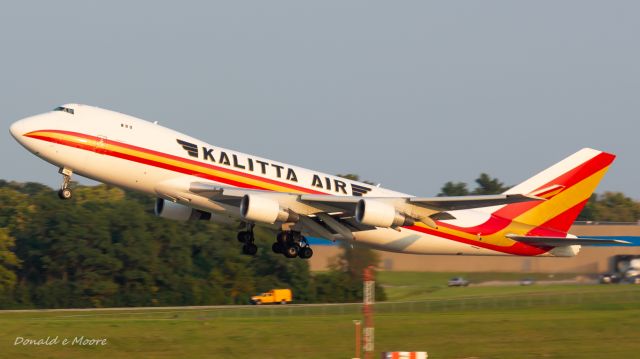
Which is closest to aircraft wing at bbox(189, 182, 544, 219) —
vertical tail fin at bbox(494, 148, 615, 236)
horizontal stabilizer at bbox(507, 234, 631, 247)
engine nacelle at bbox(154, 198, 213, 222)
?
engine nacelle at bbox(154, 198, 213, 222)

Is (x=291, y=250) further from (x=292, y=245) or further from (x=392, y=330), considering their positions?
(x=392, y=330)

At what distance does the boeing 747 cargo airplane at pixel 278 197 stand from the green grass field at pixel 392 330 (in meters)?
4.25

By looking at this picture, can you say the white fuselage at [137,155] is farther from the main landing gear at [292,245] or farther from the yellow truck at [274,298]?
the yellow truck at [274,298]

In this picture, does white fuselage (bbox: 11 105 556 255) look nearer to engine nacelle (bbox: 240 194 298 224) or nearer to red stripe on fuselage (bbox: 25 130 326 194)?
red stripe on fuselage (bbox: 25 130 326 194)

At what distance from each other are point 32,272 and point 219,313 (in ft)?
115

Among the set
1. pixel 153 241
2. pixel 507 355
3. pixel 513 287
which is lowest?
pixel 507 355

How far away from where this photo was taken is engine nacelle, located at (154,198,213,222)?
4384cm

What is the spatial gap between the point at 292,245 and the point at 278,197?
333 cm

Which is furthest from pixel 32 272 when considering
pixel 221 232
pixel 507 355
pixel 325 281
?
pixel 507 355

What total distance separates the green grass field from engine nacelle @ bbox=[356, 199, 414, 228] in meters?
6.68

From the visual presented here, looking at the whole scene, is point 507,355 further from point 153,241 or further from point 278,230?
point 153,241

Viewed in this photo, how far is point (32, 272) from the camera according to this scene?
86.7m

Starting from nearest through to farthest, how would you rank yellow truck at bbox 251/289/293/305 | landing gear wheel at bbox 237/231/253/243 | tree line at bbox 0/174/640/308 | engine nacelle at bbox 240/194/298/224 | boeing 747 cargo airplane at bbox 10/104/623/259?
boeing 747 cargo airplane at bbox 10/104/623/259 < engine nacelle at bbox 240/194/298/224 < landing gear wheel at bbox 237/231/253/243 < yellow truck at bbox 251/289/293/305 < tree line at bbox 0/174/640/308

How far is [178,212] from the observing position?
44.0 metres
